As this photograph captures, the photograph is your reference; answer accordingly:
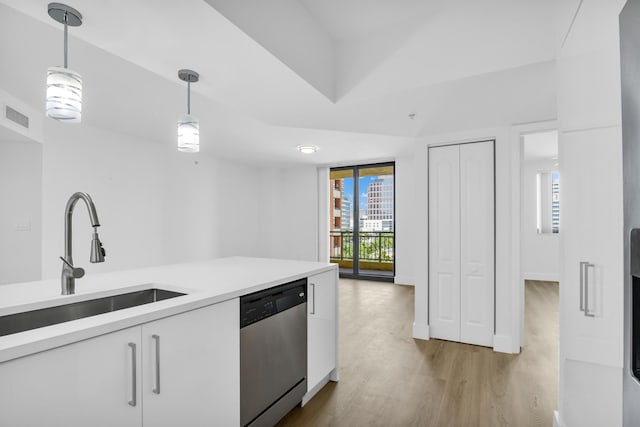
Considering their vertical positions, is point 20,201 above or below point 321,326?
above

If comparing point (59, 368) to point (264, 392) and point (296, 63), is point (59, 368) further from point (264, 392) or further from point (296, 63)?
point (296, 63)

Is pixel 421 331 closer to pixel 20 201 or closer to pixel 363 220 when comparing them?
pixel 363 220

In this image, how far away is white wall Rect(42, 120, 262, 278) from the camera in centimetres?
384

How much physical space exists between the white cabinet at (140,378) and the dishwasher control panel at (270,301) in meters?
0.07

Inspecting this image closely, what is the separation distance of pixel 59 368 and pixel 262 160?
214 inches

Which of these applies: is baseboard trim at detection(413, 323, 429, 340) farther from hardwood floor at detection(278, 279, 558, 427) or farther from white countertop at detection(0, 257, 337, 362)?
white countertop at detection(0, 257, 337, 362)

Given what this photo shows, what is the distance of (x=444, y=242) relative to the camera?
3324mm

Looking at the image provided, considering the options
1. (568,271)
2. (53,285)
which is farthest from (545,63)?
(53,285)

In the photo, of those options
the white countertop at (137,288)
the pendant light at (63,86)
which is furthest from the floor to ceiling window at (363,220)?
the pendant light at (63,86)

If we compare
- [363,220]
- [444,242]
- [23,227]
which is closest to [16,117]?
[23,227]

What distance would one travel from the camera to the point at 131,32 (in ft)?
5.34

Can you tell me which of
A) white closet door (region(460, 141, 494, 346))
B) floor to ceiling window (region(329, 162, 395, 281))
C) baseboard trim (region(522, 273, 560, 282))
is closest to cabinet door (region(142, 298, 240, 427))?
white closet door (region(460, 141, 494, 346))

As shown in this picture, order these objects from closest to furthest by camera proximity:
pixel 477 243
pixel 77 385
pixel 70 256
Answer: pixel 77 385, pixel 70 256, pixel 477 243

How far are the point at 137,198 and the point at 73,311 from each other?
3565mm
